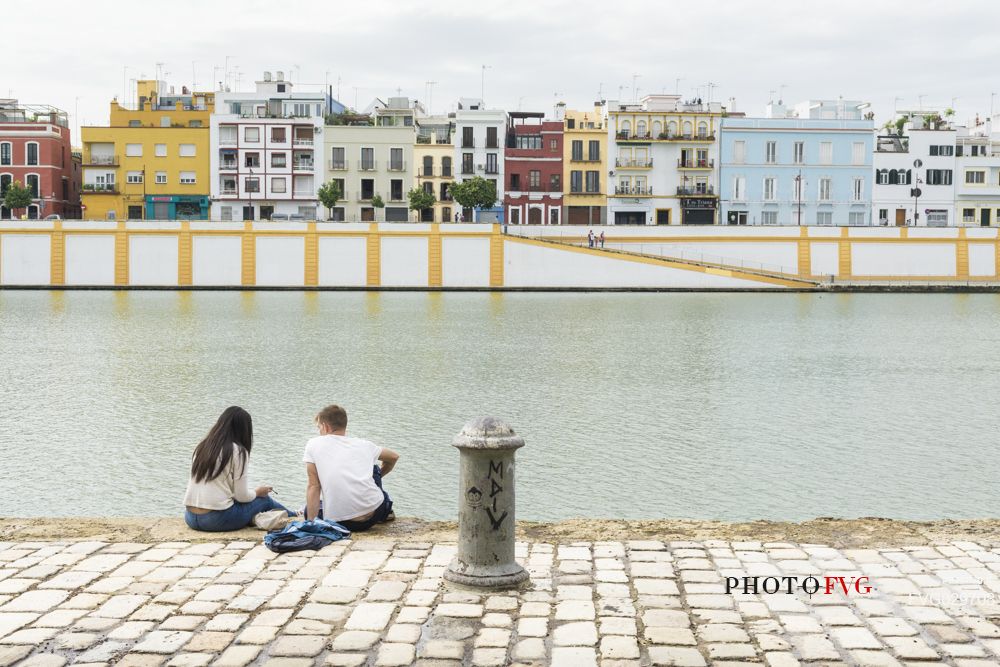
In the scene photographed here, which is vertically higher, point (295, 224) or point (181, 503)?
point (295, 224)

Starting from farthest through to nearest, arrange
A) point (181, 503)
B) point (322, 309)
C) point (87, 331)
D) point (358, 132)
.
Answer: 1. point (358, 132)
2. point (322, 309)
3. point (87, 331)
4. point (181, 503)

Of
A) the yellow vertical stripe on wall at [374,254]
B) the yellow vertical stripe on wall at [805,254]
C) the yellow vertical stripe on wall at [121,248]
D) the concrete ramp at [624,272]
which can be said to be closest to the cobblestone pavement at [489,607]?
the concrete ramp at [624,272]

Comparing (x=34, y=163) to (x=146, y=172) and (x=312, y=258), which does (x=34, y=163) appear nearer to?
(x=146, y=172)

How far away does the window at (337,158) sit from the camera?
233 ft

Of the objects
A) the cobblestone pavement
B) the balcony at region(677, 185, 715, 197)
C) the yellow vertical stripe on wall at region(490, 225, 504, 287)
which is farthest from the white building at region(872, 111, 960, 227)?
the cobblestone pavement

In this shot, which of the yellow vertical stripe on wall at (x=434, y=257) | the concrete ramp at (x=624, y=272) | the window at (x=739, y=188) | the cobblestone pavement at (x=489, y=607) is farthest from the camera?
the window at (x=739, y=188)

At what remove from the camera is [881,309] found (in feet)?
145

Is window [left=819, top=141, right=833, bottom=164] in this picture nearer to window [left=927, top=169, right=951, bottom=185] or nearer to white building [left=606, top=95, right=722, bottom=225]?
white building [left=606, top=95, right=722, bottom=225]

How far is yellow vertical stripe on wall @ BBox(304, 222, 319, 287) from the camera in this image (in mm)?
59062

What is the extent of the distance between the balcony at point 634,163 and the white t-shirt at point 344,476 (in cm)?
6476

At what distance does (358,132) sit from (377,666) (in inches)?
2690

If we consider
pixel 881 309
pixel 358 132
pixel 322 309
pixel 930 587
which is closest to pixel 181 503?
pixel 930 587

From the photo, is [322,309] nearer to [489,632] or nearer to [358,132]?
[358,132]

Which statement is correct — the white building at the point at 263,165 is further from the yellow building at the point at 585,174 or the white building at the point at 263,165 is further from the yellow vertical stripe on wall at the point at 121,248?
the yellow building at the point at 585,174
